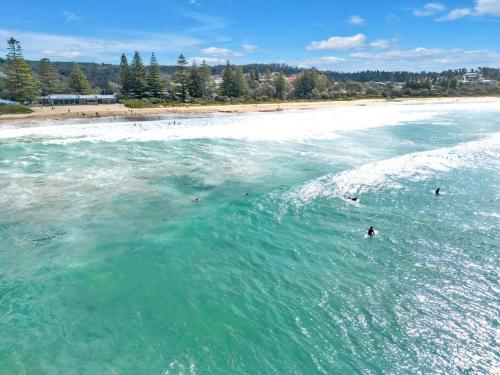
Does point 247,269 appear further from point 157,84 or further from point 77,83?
point 77,83

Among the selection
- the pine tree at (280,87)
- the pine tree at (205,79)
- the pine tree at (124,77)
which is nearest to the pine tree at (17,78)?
the pine tree at (124,77)

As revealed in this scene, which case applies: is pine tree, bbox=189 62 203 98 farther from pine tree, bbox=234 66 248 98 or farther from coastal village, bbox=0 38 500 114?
pine tree, bbox=234 66 248 98

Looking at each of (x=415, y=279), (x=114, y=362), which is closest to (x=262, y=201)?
(x=415, y=279)

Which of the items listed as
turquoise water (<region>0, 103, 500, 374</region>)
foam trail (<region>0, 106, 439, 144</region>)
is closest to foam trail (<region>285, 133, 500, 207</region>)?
turquoise water (<region>0, 103, 500, 374</region>)

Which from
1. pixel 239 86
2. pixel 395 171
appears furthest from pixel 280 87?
pixel 395 171

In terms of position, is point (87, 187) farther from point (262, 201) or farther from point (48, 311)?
point (48, 311)

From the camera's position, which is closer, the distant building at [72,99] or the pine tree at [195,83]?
the distant building at [72,99]

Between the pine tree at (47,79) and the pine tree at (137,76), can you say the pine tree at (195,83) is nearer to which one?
the pine tree at (137,76)
